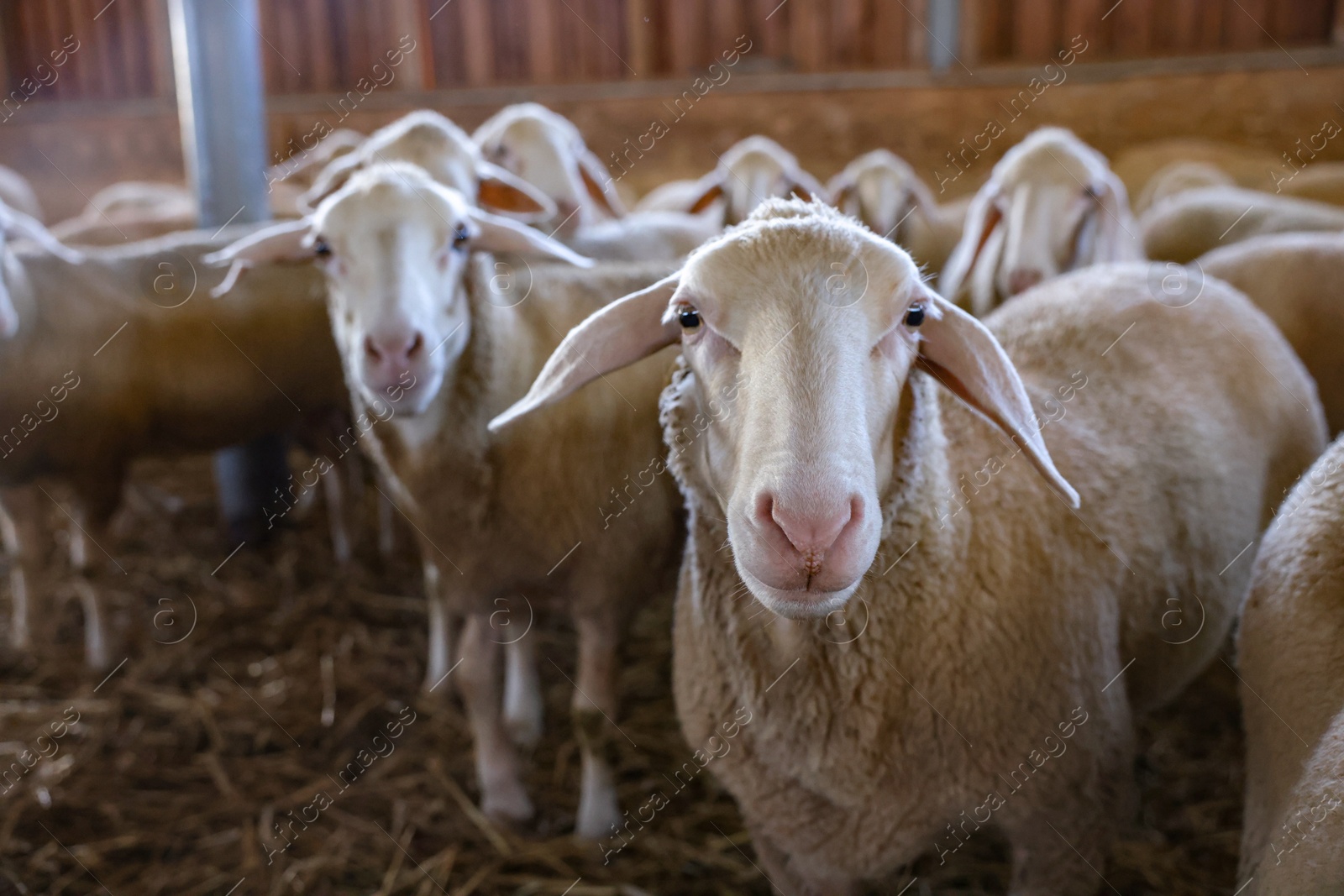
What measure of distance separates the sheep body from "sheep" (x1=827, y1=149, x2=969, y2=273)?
8.13 ft

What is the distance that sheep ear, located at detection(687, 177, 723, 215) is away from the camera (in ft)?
14.5

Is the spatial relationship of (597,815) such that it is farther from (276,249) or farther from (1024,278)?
(1024,278)

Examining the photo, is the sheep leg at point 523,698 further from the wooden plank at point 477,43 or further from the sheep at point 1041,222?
the wooden plank at point 477,43

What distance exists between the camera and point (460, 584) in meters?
2.64

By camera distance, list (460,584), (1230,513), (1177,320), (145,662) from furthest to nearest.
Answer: (145,662) < (460,584) < (1177,320) < (1230,513)

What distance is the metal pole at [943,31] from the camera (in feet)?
26.7

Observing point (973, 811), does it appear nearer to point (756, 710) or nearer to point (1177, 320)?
point (756, 710)

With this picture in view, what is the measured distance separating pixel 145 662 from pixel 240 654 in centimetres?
32

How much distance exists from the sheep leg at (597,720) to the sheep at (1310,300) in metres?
2.11

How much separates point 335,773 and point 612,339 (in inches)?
76.8

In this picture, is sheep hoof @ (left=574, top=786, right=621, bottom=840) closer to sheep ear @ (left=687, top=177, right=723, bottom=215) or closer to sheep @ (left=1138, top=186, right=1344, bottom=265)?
sheep ear @ (left=687, top=177, right=723, bottom=215)

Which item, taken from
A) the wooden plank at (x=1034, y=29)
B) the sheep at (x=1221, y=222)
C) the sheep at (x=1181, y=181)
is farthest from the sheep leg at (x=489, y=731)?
the wooden plank at (x=1034, y=29)

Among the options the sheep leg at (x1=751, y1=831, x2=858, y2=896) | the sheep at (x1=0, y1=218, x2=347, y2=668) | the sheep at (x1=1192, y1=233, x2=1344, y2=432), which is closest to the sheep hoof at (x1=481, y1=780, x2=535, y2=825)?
the sheep leg at (x1=751, y1=831, x2=858, y2=896)

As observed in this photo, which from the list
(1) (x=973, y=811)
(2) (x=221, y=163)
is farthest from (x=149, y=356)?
(1) (x=973, y=811)
